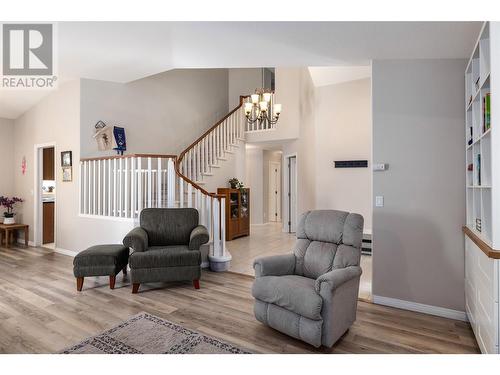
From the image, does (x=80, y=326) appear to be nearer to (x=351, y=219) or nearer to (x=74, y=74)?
(x=351, y=219)

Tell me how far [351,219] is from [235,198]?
4.47 metres

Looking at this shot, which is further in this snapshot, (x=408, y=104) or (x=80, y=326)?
(x=408, y=104)

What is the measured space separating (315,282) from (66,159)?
4.83 m

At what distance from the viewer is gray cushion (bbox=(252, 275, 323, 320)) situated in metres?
2.12

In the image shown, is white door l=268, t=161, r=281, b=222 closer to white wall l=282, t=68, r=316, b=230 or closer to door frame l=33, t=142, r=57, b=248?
white wall l=282, t=68, r=316, b=230

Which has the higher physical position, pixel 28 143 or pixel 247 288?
pixel 28 143

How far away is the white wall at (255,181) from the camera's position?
8.78 m

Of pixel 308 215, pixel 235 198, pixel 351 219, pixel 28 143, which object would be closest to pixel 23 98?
pixel 28 143

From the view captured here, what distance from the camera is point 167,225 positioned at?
3906mm

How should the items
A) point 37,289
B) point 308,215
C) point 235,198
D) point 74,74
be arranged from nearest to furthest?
point 308,215, point 37,289, point 74,74, point 235,198

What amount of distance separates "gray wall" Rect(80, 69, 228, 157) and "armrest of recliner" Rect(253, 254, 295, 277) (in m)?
3.94

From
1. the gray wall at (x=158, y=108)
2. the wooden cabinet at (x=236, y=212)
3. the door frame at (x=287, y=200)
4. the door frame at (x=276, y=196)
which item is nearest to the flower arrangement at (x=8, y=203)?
the gray wall at (x=158, y=108)

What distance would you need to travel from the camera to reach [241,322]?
267 centimetres

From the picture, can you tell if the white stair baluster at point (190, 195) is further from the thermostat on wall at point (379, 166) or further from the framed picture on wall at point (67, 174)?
the thermostat on wall at point (379, 166)
